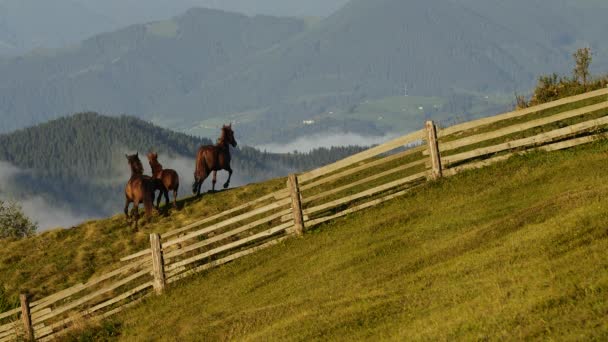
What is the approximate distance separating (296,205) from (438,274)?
1031 cm

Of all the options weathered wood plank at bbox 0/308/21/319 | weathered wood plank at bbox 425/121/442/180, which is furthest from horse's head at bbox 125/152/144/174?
weathered wood plank at bbox 425/121/442/180

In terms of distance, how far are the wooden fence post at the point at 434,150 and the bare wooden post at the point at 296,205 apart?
13.7 ft

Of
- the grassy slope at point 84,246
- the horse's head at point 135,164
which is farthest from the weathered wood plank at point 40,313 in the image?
the horse's head at point 135,164

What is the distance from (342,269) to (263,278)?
3.14m

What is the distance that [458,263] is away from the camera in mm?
20141

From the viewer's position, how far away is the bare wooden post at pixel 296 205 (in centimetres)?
2962

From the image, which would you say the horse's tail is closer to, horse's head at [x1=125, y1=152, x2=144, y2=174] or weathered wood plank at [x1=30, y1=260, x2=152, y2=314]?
horse's head at [x1=125, y1=152, x2=144, y2=174]

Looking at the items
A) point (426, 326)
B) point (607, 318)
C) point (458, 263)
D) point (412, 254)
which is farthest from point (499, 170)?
point (607, 318)

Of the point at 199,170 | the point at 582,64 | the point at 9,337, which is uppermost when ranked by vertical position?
the point at 582,64

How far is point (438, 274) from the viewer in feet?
65.5

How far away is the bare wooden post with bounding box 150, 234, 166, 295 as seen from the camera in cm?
2991

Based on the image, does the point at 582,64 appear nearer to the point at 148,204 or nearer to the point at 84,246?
the point at 148,204

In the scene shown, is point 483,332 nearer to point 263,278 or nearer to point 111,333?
point 263,278

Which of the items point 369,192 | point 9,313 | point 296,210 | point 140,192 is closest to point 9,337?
point 9,313
